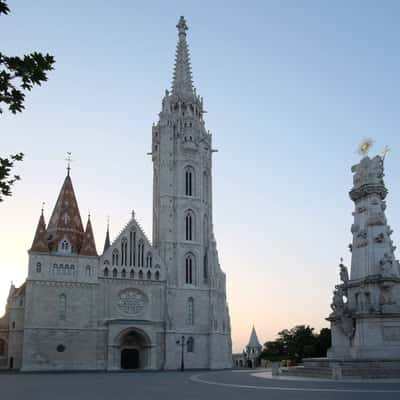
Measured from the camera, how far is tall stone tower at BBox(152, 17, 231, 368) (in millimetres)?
58625

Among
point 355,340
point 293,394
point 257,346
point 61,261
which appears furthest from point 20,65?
point 257,346

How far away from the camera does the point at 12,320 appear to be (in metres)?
57.1

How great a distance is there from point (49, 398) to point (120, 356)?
124 ft

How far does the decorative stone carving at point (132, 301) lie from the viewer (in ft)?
187

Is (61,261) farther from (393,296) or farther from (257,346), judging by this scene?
(257,346)

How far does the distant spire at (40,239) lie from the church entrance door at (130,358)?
517 inches

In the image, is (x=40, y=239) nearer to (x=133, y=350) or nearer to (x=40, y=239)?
(x=40, y=239)

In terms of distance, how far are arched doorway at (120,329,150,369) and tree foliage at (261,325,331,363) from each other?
18236mm

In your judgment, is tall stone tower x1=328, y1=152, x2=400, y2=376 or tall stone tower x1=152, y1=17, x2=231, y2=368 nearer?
tall stone tower x1=328, y1=152, x2=400, y2=376

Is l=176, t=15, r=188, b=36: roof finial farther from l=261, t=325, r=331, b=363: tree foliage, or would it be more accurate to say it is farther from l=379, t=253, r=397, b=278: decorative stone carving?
l=379, t=253, r=397, b=278: decorative stone carving

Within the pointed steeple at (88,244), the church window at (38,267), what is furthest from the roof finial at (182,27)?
the church window at (38,267)

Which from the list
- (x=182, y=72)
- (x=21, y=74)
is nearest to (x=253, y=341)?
(x=182, y=72)

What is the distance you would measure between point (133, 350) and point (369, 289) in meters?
33.0

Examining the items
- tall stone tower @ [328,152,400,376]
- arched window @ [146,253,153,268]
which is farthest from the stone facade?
tall stone tower @ [328,152,400,376]
